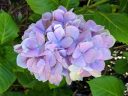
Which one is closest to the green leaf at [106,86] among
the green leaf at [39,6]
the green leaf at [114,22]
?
the green leaf at [114,22]

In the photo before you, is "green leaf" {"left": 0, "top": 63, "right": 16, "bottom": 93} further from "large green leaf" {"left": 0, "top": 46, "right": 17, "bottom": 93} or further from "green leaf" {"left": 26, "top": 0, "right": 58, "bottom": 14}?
"green leaf" {"left": 26, "top": 0, "right": 58, "bottom": 14}

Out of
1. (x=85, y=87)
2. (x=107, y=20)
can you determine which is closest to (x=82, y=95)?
(x=85, y=87)

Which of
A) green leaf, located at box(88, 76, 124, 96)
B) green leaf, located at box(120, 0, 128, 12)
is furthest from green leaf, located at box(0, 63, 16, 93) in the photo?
green leaf, located at box(120, 0, 128, 12)

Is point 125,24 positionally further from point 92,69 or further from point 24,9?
point 24,9

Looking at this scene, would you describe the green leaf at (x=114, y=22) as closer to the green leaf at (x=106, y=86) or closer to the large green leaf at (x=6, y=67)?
the green leaf at (x=106, y=86)

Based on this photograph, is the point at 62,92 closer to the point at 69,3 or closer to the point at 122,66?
the point at 122,66

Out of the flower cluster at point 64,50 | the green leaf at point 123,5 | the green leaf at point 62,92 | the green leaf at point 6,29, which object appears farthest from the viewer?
the green leaf at point 62,92

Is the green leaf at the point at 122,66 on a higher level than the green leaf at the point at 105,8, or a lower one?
lower

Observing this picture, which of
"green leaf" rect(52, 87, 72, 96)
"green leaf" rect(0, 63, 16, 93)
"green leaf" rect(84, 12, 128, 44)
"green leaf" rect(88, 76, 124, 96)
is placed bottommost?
"green leaf" rect(52, 87, 72, 96)
